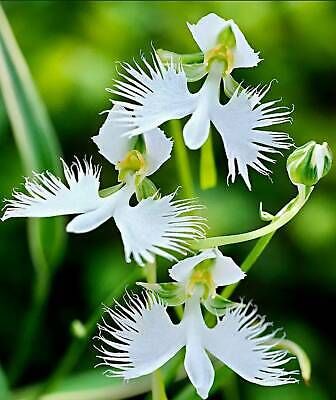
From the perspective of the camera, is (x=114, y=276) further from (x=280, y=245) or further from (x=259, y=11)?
(x=259, y=11)

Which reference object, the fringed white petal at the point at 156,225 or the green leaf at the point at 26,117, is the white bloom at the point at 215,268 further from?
the green leaf at the point at 26,117

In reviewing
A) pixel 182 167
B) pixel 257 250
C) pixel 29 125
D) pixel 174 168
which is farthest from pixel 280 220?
pixel 174 168

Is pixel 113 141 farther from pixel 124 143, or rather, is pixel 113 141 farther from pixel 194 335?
pixel 194 335

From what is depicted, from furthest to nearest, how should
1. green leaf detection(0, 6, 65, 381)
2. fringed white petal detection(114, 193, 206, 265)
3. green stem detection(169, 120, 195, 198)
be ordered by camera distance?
green leaf detection(0, 6, 65, 381) → green stem detection(169, 120, 195, 198) → fringed white petal detection(114, 193, 206, 265)

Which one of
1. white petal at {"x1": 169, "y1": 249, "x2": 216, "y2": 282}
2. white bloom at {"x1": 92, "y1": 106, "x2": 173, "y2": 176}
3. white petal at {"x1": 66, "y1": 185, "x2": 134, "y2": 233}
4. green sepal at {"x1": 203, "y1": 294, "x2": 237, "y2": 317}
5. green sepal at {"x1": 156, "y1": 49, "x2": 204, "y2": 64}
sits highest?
green sepal at {"x1": 156, "y1": 49, "x2": 204, "y2": 64}

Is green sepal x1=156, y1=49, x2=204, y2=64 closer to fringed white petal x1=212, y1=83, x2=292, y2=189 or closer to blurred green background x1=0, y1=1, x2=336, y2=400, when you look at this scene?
fringed white petal x1=212, y1=83, x2=292, y2=189

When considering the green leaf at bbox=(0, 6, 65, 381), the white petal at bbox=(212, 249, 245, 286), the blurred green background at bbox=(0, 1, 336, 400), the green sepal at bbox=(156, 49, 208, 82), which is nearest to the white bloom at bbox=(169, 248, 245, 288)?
the white petal at bbox=(212, 249, 245, 286)

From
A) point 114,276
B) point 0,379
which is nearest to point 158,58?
point 0,379
